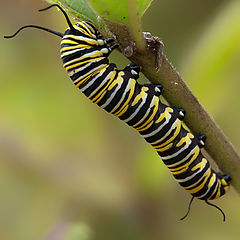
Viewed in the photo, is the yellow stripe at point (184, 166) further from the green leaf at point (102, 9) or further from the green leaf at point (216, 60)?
the green leaf at point (102, 9)

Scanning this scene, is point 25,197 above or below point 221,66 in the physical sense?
below

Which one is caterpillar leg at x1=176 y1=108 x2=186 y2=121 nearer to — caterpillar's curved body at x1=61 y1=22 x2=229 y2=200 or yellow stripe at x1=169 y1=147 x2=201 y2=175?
caterpillar's curved body at x1=61 y1=22 x2=229 y2=200

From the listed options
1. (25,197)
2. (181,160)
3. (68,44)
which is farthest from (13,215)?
(68,44)

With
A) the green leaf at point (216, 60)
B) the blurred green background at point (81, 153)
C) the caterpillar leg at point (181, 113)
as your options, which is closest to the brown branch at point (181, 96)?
the caterpillar leg at point (181, 113)

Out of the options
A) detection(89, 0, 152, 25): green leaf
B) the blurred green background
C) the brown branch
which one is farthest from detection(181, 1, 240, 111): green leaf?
detection(89, 0, 152, 25): green leaf

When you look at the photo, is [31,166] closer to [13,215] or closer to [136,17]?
[13,215]

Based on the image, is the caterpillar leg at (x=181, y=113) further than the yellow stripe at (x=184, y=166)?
No
